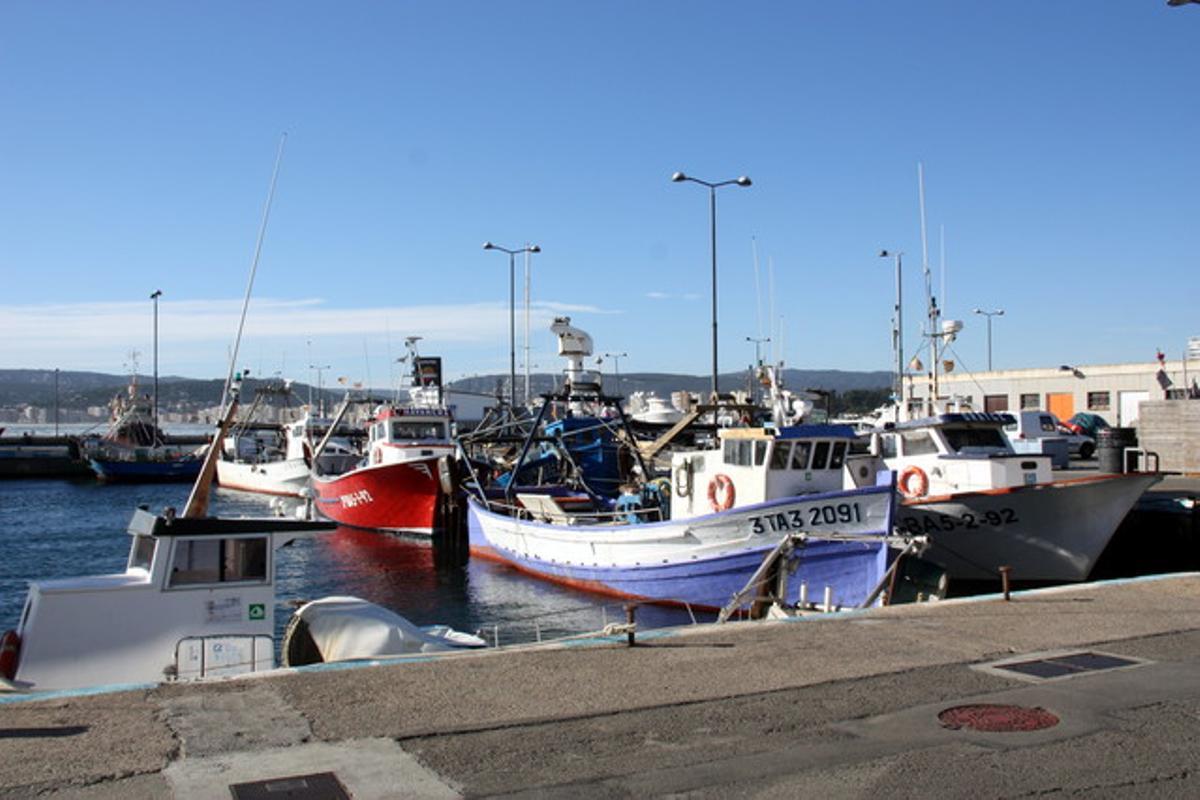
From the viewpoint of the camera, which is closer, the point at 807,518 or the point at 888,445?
the point at 807,518

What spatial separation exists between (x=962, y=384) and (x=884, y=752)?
51174mm

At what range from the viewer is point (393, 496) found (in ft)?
114

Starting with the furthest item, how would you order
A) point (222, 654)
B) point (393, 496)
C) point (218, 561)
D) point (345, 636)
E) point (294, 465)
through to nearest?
1. point (294, 465)
2. point (393, 496)
3. point (218, 561)
4. point (345, 636)
5. point (222, 654)

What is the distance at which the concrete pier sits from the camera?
6027mm

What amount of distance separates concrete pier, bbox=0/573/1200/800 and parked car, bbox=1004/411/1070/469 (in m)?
26.5

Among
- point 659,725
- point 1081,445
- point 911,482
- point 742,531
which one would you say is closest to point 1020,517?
point 911,482

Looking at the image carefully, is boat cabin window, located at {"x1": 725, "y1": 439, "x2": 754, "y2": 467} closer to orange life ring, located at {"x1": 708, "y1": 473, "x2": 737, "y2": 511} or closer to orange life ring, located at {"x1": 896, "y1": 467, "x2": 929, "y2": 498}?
orange life ring, located at {"x1": 708, "y1": 473, "x2": 737, "y2": 511}

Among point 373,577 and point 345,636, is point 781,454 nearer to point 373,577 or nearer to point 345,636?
point 345,636

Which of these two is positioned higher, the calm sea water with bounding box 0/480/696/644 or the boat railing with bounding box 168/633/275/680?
the boat railing with bounding box 168/633/275/680

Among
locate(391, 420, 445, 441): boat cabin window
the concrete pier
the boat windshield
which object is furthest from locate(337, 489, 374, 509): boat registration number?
the concrete pier

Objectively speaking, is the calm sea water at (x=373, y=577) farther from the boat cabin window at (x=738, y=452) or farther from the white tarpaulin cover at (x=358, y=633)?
the boat cabin window at (x=738, y=452)

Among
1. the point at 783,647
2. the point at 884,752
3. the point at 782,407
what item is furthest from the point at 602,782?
the point at 782,407

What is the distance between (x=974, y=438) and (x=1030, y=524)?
266cm

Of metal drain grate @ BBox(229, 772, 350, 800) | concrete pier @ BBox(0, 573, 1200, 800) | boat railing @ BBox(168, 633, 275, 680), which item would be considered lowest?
boat railing @ BBox(168, 633, 275, 680)
